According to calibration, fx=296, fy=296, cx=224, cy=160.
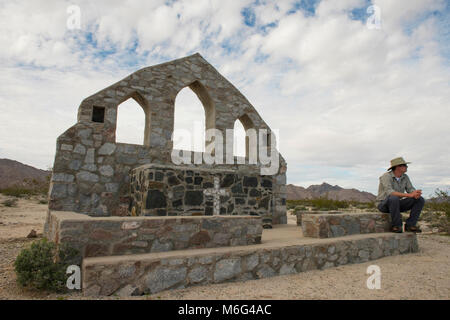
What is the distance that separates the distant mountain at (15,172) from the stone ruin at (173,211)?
3786 centimetres

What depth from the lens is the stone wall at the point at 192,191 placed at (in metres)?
5.52

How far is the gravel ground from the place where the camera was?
10.2 ft

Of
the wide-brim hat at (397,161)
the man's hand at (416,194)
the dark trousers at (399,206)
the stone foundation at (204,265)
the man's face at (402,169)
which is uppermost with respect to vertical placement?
the wide-brim hat at (397,161)

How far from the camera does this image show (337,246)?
456cm

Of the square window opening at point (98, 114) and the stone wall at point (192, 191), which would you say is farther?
the square window opening at point (98, 114)

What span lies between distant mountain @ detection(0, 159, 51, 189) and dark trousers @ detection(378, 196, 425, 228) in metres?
42.4

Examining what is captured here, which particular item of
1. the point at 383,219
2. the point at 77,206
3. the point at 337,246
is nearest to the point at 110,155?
the point at 77,206

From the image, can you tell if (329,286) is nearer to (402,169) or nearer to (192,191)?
(192,191)

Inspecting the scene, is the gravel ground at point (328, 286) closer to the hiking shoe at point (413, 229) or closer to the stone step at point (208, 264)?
the stone step at point (208, 264)

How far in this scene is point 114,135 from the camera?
723 centimetres

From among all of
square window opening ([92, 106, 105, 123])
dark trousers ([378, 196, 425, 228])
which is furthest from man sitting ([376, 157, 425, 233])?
square window opening ([92, 106, 105, 123])

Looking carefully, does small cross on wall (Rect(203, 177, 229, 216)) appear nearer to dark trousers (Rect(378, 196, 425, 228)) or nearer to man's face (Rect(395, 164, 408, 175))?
dark trousers (Rect(378, 196, 425, 228))

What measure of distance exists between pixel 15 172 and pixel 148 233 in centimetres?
4976

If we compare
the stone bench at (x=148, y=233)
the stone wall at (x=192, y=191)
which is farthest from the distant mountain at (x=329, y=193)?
the stone bench at (x=148, y=233)
